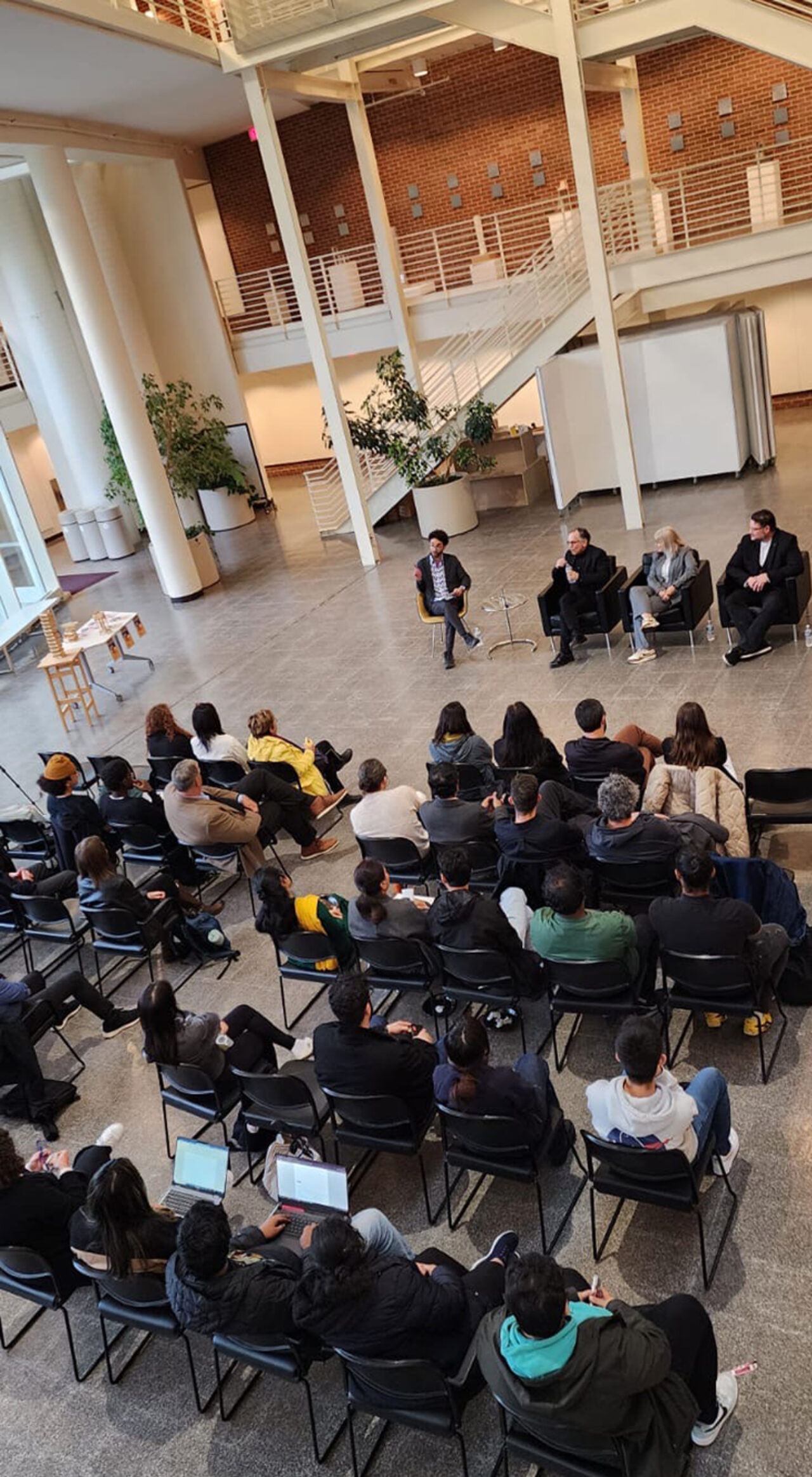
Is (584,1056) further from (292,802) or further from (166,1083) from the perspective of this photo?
(292,802)

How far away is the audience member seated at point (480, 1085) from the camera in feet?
13.6

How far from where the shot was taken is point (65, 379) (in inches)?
758

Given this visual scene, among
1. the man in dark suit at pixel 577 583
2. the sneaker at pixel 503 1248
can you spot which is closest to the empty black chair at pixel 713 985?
the sneaker at pixel 503 1248

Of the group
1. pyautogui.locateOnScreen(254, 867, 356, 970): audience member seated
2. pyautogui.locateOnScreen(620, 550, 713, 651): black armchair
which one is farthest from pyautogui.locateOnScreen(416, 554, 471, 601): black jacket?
pyautogui.locateOnScreen(254, 867, 356, 970): audience member seated

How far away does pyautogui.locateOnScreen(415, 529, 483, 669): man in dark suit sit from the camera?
1054cm

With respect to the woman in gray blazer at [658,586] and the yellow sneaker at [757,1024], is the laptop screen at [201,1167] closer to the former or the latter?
the yellow sneaker at [757,1024]

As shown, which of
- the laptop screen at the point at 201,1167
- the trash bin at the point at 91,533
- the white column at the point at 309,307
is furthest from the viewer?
the trash bin at the point at 91,533

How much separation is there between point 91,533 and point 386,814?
1514 cm

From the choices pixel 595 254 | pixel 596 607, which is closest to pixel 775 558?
pixel 596 607

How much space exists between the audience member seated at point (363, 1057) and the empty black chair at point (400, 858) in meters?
1.95

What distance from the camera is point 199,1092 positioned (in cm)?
510

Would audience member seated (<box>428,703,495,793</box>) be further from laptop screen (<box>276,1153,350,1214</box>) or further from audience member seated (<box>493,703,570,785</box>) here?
laptop screen (<box>276,1153,350,1214</box>)

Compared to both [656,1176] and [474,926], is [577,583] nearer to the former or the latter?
[474,926]

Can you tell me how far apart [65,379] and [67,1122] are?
16.2 metres
